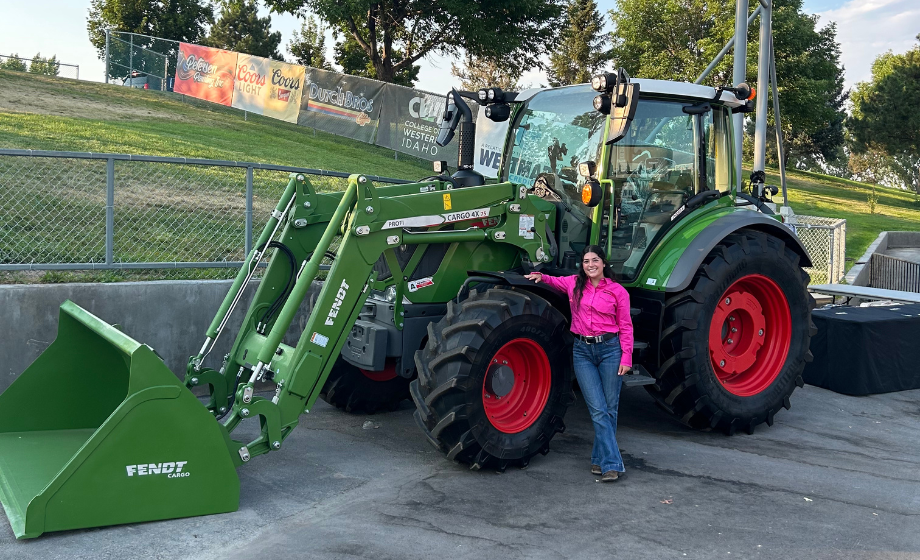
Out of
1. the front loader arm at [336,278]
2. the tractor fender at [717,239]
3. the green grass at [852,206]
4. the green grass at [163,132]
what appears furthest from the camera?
the green grass at [852,206]

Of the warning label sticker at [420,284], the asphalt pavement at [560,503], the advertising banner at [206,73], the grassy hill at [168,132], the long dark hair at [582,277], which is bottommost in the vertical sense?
the asphalt pavement at [560,503]

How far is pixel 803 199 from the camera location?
31.5 m

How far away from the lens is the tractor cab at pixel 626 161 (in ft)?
20.5

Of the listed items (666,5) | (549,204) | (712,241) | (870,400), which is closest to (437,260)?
(549,204)

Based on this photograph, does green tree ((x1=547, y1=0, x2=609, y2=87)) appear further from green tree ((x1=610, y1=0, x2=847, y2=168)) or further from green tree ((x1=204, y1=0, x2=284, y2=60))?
green tree ((x1=204, y1=0, x2=284, y2=60))

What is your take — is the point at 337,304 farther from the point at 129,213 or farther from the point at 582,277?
the point at 129,213

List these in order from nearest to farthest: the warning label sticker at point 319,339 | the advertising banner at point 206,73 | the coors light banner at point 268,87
Answer: the warning label sticker at point 319,339 < the coors light banner at point 268,87 < the advertising banner at point 206,73

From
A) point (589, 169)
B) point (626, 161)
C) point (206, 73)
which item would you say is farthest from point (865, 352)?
A: point (206, 73)

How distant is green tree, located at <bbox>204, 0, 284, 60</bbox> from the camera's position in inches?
2365

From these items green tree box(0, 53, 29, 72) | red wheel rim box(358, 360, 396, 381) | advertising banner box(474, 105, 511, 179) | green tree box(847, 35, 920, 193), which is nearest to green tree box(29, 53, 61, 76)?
green tree box(0, 53, 29, 72)

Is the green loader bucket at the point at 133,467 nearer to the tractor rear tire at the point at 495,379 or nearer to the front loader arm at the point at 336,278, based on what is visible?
the front loader arm at the point at 336,278

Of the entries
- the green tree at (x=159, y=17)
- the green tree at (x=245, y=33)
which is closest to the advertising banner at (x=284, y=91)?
the green tree at (x=159, y=17)

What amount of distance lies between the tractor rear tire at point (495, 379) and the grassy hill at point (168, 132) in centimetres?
989

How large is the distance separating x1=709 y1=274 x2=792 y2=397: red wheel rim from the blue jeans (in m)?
1.41
